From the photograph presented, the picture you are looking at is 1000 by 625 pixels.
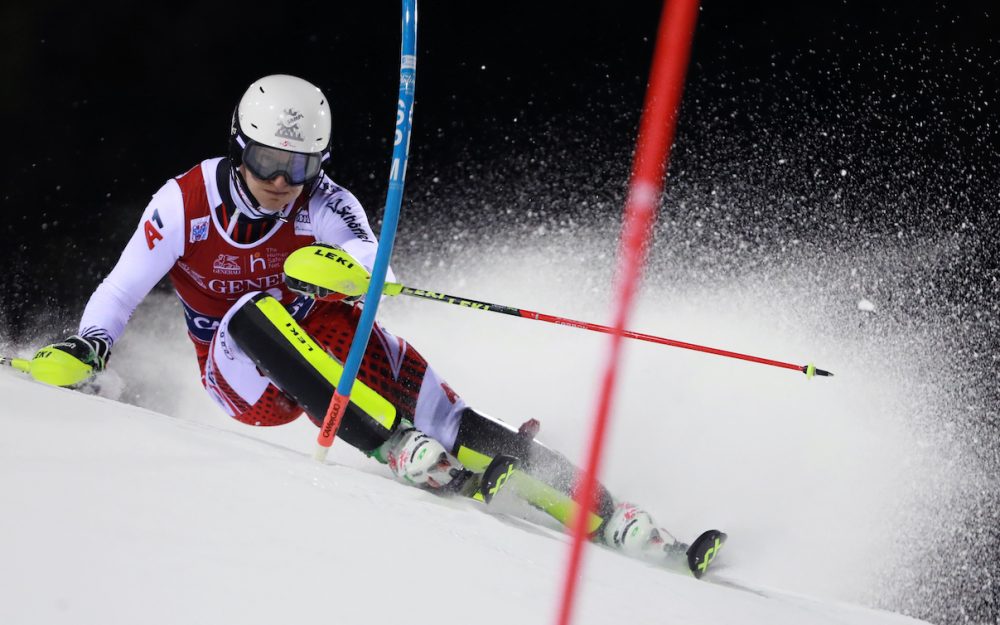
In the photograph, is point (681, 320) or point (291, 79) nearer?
point (291, 79)

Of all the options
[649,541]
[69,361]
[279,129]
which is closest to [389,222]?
[279,129]

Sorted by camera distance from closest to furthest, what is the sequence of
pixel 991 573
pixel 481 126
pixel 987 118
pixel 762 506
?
pixel 762 506 < pixel 991 573 < pixel 987 118 < pixel 481 126

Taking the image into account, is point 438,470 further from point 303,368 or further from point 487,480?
point 303,368

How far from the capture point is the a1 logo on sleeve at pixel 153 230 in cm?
234

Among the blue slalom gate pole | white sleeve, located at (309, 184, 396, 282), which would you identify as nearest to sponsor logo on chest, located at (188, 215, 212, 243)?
white sleeve, located at (309, 184, 396, 282)

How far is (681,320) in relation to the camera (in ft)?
13.4

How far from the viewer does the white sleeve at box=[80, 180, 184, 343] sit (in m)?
2.33

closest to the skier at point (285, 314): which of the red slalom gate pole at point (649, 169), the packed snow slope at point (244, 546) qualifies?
the packed snow slope at point (244, 546)

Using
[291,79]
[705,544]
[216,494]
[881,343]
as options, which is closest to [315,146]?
[291,79]

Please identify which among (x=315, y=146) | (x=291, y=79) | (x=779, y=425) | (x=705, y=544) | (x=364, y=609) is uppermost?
(x=291, y=79)

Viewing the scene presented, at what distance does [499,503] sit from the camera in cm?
209

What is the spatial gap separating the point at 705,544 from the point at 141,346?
3.08m

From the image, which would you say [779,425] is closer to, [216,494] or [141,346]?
[216,494]

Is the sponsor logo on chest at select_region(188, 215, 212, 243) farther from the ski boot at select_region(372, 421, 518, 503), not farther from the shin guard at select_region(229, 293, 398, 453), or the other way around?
the ski boot at select_region(372, 421, 518, 503)
